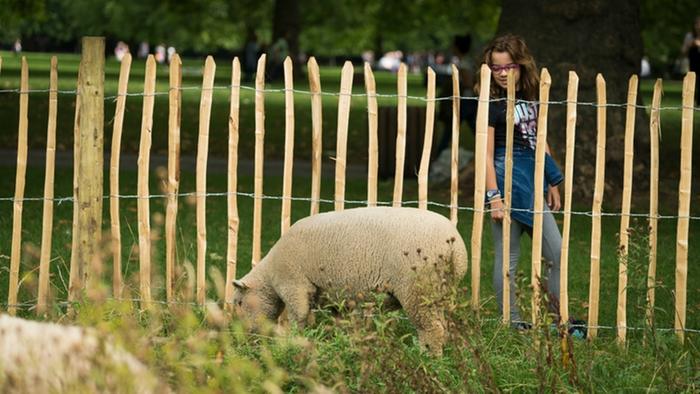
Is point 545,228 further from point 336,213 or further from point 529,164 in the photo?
point 336,213

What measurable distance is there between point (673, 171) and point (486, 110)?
10.4 m

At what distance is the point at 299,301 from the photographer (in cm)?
723

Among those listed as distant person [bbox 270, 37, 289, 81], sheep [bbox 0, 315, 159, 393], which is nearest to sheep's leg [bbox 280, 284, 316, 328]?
sheep [bbox 0, 315, 159, 393]

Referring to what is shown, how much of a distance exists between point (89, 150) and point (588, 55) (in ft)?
26.6

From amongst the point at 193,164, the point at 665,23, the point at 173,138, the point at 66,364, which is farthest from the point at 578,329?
the point at 665,23

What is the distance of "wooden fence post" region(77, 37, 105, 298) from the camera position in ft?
25.8

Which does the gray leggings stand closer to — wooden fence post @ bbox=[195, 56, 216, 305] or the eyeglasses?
the eyeglasses

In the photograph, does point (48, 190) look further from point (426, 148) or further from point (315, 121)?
point (426, 148)

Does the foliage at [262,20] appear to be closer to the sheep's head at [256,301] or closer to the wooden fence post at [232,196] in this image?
the wooden fence post at [232,196]

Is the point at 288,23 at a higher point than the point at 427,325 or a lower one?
higher

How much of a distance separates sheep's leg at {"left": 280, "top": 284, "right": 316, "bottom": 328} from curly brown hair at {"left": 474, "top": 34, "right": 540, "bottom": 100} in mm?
1541

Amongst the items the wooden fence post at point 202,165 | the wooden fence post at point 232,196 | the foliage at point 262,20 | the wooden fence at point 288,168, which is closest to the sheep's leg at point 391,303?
→ the wooden fence at point 288,168

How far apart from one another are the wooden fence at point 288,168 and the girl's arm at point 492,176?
4 centimetres

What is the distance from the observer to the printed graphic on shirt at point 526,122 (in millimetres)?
7828
